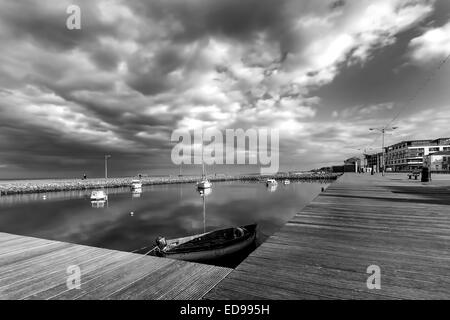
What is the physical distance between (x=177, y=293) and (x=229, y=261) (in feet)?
56.2

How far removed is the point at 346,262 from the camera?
→ 4305 mm

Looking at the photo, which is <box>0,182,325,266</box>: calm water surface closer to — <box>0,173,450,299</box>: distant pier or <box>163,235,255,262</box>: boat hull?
<box>163,235,255,262</box>: boat hull

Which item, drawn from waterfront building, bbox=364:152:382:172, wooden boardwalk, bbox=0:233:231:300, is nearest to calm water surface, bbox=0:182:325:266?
wooden boardwalk, bbox=0:233:231:300

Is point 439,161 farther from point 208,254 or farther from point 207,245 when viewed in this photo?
point 208,254

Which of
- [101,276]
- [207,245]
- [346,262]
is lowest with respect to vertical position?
[207,245]

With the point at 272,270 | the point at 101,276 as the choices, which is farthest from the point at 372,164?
the point at 101,276

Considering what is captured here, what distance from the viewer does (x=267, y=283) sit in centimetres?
347

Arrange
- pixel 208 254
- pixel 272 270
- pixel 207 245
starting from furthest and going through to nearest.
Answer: pixel 207 245 → pixel 208 254 → pixel 272 270

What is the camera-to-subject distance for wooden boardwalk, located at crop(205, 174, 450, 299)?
127 inches

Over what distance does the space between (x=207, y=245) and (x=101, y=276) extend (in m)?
15.0
